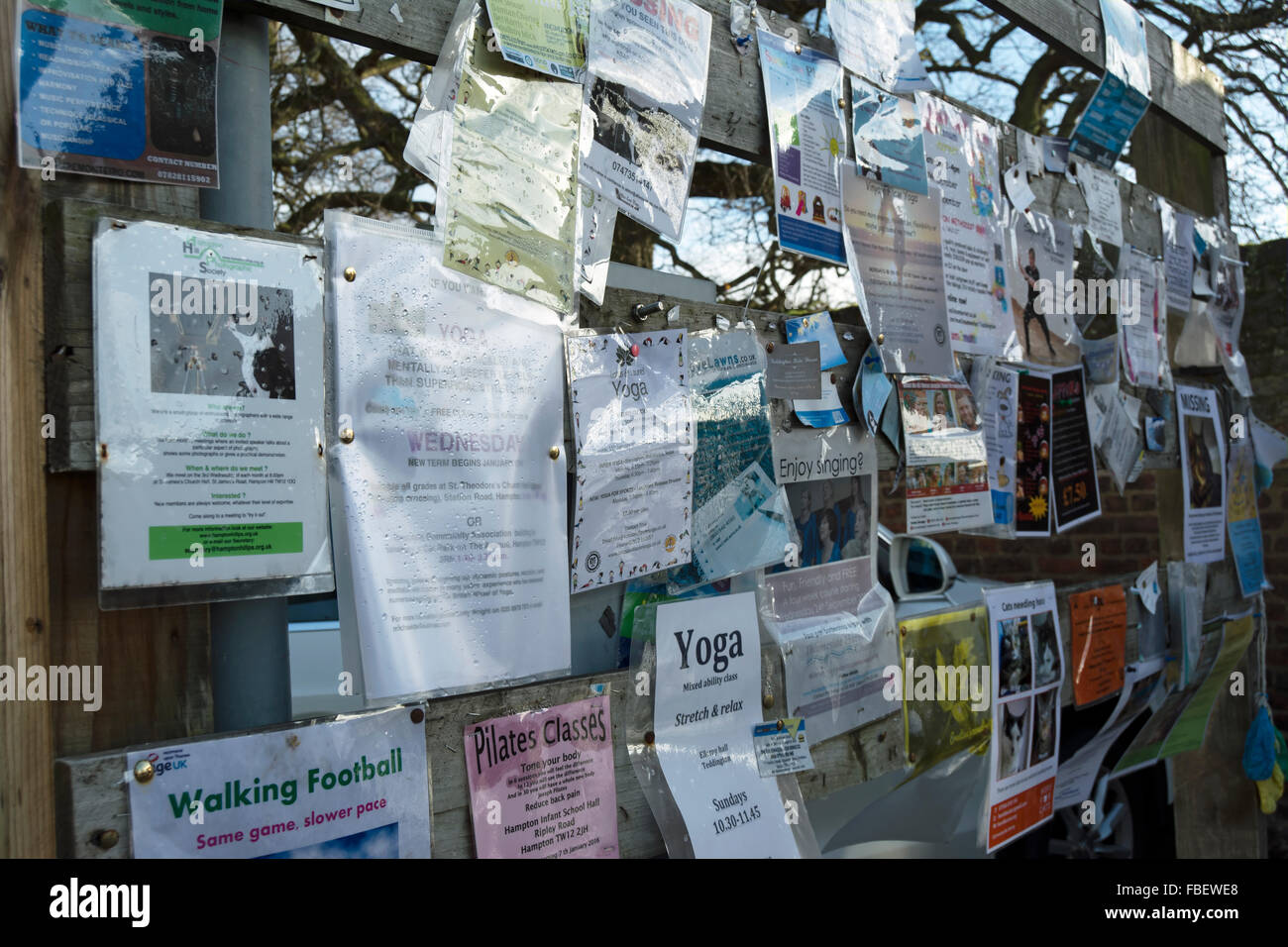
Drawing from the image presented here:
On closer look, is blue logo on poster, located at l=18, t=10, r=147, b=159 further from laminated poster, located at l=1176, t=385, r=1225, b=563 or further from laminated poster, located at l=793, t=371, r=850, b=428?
laminated poster, located at l=1176, t=385, r=1225, b=563

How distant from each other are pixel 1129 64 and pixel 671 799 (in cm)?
269

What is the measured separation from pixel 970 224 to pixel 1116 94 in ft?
3.33

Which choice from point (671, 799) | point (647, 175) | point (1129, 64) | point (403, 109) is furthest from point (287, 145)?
point (671, 799)

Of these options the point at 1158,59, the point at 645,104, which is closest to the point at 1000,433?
the point at 645,104

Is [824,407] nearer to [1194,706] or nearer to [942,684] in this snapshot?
[942,684]

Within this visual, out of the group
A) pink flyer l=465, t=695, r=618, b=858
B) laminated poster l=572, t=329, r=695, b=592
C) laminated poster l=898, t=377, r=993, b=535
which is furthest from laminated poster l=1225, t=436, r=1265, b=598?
pink flyer l=465, t=695, r=618, b=858

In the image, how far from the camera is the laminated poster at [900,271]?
210 cm

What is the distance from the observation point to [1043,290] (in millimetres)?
2674

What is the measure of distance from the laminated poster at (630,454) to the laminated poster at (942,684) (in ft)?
2.37

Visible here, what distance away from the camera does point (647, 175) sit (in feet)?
5.60

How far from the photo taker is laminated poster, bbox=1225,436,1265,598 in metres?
3.60

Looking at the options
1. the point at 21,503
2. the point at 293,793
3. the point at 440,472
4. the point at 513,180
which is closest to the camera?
the point at 21,503

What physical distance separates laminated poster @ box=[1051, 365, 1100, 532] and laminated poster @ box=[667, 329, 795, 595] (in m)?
1.17

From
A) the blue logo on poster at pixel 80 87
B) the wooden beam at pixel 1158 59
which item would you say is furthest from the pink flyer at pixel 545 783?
the wooden beam at pixel 1158 59
